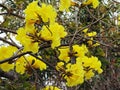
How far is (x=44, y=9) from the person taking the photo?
0.96 metres

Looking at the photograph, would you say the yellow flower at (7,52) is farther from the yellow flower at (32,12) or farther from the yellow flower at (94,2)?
the yellow flower at (94,2)

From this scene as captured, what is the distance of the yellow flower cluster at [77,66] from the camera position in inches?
41.3

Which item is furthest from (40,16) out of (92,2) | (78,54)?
(92,2)

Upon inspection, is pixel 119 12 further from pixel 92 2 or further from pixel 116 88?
pixel 92 2

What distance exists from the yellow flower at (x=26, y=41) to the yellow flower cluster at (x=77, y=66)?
11cm

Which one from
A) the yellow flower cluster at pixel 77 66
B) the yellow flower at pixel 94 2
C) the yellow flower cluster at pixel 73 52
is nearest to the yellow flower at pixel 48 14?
the yellow flower cluster at pixel 77 66

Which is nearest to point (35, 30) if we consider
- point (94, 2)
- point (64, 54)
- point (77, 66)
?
point (77, 66)

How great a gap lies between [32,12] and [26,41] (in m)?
0.08

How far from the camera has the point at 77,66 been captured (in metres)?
1.06

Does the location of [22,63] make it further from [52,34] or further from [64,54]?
[52,34]

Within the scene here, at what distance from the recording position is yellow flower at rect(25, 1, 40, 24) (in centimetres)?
97

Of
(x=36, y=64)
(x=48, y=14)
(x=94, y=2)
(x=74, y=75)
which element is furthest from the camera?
(x=94, y=2)

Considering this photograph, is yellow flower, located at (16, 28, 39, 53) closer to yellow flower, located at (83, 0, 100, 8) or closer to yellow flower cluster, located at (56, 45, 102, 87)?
yellow flower cluster, located at (56, 45, 102, 87)

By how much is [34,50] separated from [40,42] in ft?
0.10
